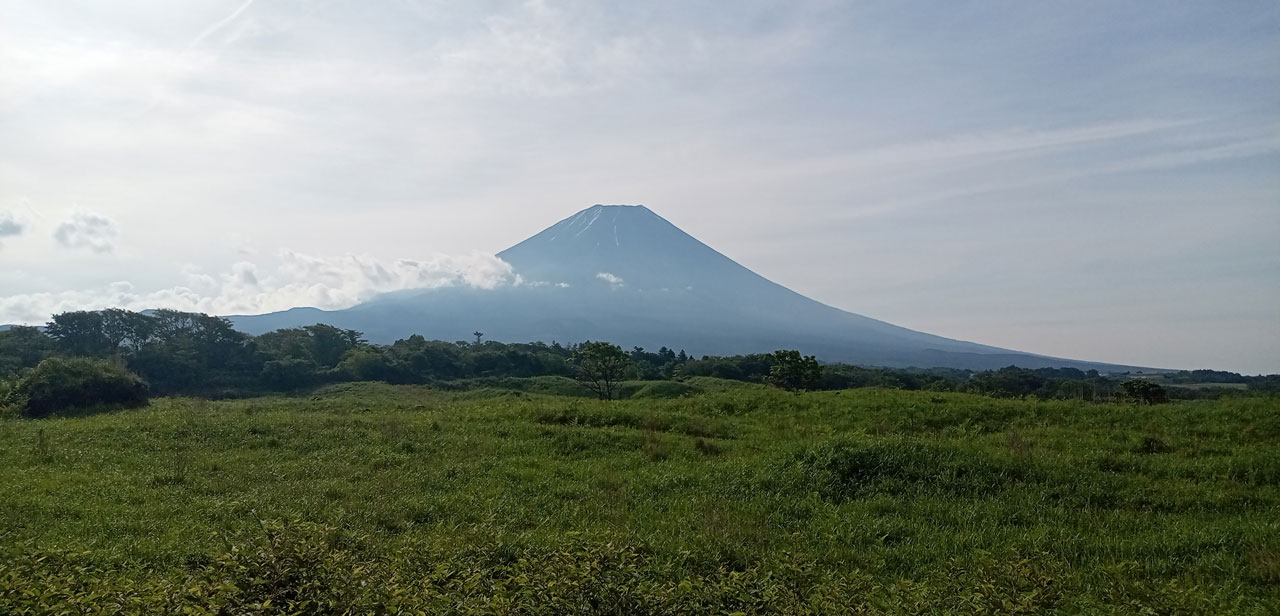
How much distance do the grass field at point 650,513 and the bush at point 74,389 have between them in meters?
8.99

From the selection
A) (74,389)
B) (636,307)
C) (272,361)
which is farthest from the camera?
(636,307)

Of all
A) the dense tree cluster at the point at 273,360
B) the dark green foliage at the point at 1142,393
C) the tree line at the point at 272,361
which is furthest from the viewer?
the dense tree cluster at the point at 273,360

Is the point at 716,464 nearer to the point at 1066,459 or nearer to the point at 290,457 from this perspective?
the point at 1066,459

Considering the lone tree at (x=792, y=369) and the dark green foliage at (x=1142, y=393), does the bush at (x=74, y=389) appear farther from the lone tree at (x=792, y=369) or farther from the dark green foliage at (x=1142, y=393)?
the dark green foliage at (x=1142, y=393)

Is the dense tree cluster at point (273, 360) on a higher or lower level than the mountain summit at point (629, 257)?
lower

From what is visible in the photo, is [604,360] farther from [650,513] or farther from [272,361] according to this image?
[272,361]

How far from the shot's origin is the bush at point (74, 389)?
2108 centimetres

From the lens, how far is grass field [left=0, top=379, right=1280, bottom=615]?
4.34 m

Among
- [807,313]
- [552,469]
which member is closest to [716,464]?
[552,469]

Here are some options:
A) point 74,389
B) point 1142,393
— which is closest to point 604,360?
point 74,389

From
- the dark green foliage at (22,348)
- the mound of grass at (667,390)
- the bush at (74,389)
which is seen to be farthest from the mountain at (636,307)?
the bush at (74,389)

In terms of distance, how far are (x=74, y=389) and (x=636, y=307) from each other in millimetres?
141502

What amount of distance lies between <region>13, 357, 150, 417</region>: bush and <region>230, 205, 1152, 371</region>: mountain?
117117mm

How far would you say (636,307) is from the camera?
533 ft
